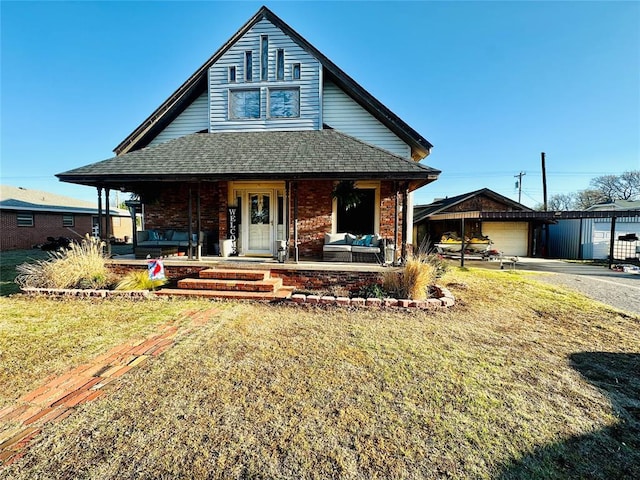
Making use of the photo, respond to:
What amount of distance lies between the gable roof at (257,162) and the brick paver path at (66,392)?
490cm

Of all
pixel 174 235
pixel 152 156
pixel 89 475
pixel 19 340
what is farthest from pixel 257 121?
pixel 89 475

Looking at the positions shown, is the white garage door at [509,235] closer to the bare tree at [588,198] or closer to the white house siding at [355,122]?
the white house siding at [355,122]

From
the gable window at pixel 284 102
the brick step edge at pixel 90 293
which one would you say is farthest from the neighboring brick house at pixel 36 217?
the gable window at pixel 284 102

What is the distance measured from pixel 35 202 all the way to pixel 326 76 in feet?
79.9

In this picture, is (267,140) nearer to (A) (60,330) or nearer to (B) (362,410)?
(A) (60,330)

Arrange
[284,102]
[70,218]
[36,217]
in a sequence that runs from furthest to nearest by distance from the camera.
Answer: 1. [70,218]
2. [36,217]
3. [284,102]

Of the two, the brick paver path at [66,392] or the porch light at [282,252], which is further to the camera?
the porch light at [282,252]

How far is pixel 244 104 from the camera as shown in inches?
406

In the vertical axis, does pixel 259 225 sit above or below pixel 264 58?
below

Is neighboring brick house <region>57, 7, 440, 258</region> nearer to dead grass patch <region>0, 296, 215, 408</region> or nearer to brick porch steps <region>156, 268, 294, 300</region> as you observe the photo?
brick porch steps <region>156, 268, 294, 300</region>

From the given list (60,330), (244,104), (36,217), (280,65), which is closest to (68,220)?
(36,217)

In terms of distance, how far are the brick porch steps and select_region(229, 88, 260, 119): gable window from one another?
6144 mm

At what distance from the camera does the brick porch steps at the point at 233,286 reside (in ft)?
21.0

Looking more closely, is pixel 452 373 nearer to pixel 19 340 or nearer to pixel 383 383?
pixel 383 383
